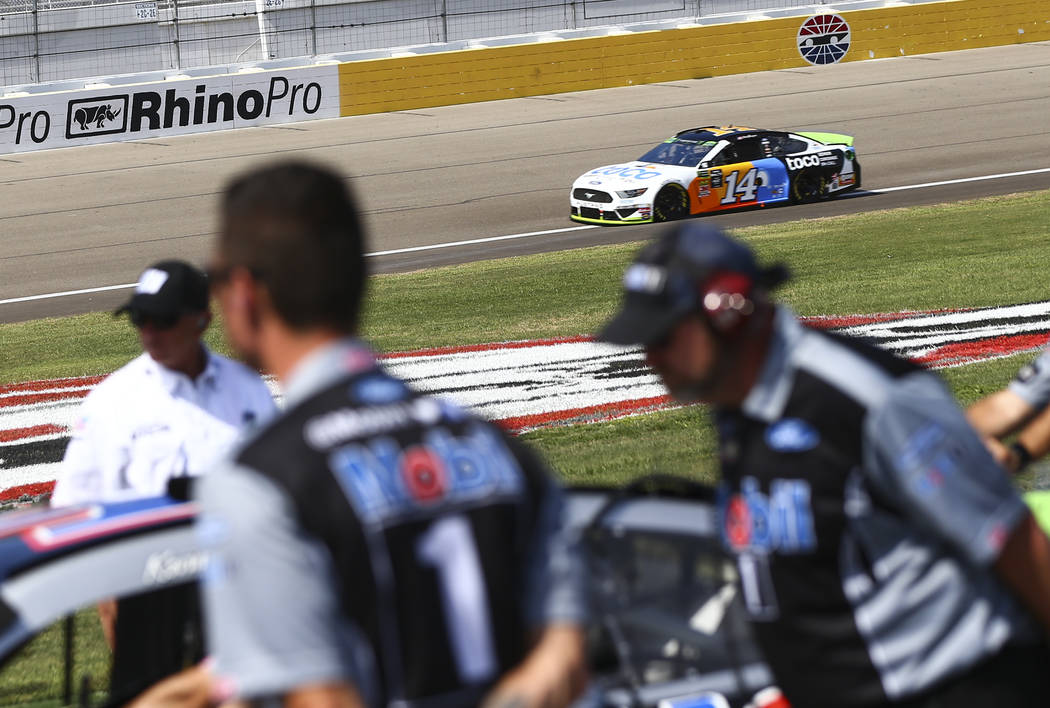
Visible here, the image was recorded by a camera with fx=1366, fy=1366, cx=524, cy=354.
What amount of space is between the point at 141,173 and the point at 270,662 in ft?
83.1

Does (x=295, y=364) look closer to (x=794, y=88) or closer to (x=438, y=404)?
(x=438, y=404)

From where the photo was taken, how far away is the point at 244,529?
190cm

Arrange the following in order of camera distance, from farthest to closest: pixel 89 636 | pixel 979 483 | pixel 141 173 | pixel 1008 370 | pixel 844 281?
pixel 141 173, pixel 844 281, pixel 1008 370, pixel 89 636, pixel 979 483

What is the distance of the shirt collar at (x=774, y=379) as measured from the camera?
2.52 m

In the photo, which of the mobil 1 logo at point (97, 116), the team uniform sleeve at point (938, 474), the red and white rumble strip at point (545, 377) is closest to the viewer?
the team uniform sleeve at point (938, 474)

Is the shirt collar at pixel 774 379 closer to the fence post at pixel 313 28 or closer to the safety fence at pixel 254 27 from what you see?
the safety fence at pixel 254 27

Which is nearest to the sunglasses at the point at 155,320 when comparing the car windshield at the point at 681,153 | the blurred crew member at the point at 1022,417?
the blurred crew member at the point at 1022,417

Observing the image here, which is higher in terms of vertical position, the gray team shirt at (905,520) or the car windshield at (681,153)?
the gray team shirt at (905,520)

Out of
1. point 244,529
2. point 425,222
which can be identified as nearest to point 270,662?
point 244,529

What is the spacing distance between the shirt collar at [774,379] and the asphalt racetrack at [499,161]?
15297 millimetres

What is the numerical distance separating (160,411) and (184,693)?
1.84 m

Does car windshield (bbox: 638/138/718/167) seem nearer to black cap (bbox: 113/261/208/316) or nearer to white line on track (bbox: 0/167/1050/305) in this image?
white line on track (bbox: 0/167/1050/305)

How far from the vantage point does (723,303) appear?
2521mm

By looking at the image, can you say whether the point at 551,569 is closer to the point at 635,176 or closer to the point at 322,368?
the point at 322,368
